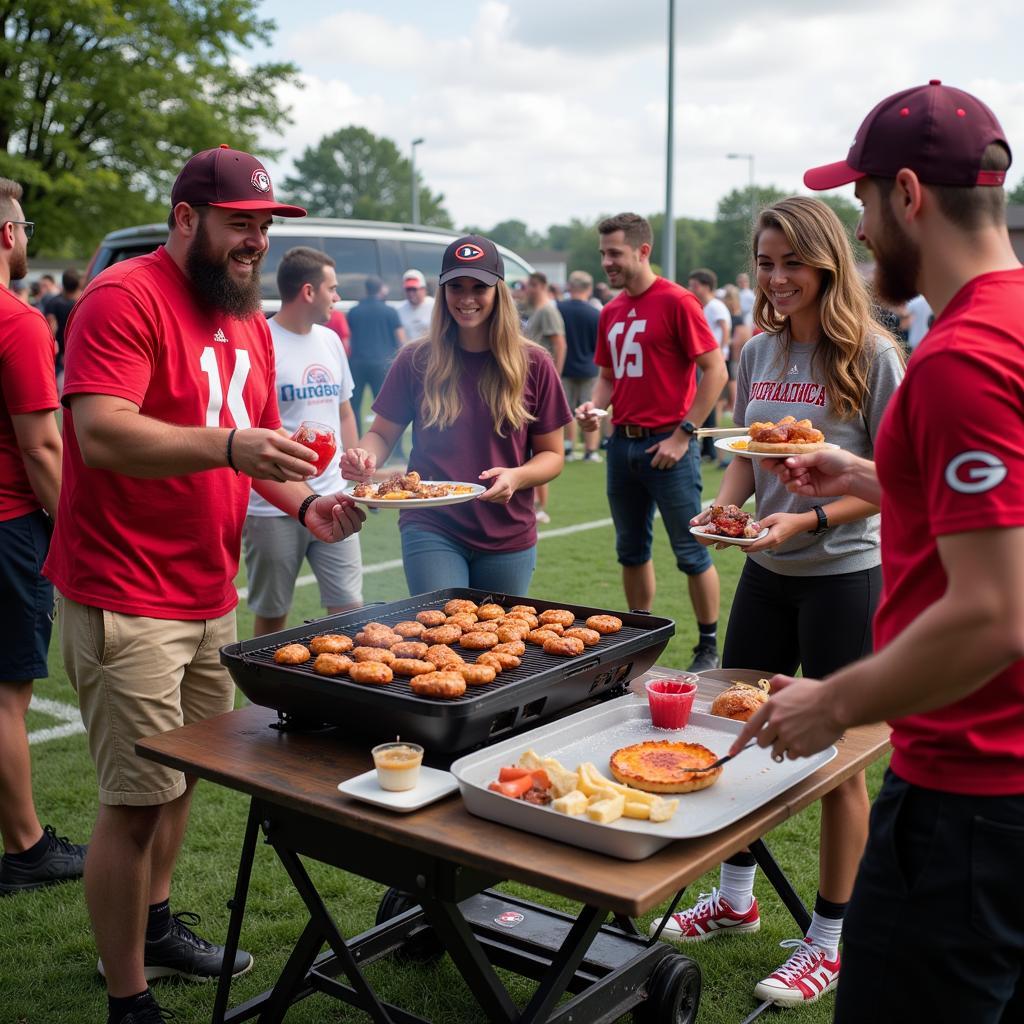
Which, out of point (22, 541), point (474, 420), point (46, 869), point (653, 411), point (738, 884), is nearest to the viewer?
point (738, 884)

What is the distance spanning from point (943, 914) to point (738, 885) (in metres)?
2.01

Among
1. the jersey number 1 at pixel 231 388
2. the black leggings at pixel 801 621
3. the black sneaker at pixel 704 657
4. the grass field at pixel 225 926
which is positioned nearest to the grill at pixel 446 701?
the black leggings at pixel 801 621

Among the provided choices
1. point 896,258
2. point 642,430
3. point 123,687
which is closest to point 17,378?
point 123,687

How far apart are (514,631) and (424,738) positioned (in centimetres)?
62

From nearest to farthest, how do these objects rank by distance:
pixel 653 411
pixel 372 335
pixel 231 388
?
1. pixel 231 388
2. pixel 653 411
3. pixel 372 335

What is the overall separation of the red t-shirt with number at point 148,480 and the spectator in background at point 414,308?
34.4 ft

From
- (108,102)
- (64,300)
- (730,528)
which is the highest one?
Answer: (108,102)

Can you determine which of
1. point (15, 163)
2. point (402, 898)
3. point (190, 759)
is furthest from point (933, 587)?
point (15, 163)

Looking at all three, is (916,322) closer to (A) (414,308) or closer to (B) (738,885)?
(A) (414,308)

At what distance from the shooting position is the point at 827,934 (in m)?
3.34

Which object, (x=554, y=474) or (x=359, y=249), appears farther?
(x=359, y=249)

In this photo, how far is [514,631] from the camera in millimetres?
3023

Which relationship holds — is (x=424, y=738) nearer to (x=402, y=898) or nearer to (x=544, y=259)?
(x=402, y=898)

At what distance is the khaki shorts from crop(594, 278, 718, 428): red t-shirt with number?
4119 mm
